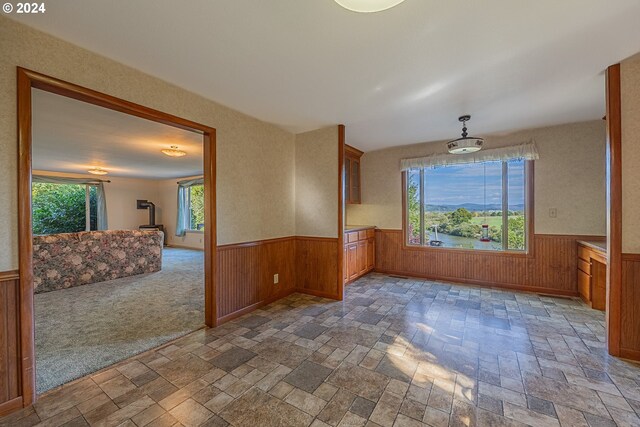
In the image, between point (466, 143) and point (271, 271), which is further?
point (271, 271)

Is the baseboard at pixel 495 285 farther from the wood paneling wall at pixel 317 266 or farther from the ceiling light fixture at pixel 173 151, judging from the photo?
the ceiling light fixture at pixel 173 151

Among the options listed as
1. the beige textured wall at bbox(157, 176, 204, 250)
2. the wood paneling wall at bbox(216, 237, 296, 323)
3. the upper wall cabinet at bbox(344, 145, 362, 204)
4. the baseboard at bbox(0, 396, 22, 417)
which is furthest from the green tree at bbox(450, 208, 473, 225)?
the beige textured wall at bbox(157, 176, 204, 250)

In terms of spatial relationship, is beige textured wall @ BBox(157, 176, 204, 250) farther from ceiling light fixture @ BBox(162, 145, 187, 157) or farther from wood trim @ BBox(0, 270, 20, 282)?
wood trim @ BBox(0, 270, 20, 282)

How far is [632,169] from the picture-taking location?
2.02 m

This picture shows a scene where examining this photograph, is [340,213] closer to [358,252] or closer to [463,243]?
[358,252]

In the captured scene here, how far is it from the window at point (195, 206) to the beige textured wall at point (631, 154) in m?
8.80

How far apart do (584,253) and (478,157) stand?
1.84m

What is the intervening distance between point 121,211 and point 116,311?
666 cm

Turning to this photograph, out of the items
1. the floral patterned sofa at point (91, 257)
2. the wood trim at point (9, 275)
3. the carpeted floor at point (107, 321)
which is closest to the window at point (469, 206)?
the carpeted floor at point (107, 321)

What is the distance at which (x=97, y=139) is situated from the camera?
13.1ft

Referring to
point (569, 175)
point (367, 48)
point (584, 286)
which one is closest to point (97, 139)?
point (367, 48)

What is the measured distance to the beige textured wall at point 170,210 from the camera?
27.8ft

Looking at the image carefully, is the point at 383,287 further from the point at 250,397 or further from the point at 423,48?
the point at 423,48

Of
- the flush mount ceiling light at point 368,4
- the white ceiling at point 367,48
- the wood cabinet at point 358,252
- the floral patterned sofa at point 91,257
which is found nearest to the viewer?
the flush mount ceiling light at point 368,4
